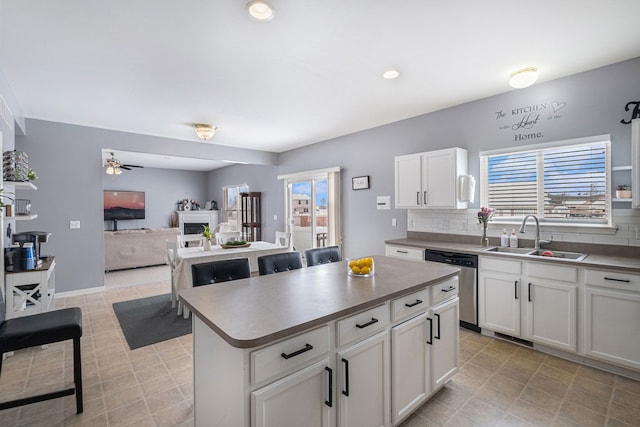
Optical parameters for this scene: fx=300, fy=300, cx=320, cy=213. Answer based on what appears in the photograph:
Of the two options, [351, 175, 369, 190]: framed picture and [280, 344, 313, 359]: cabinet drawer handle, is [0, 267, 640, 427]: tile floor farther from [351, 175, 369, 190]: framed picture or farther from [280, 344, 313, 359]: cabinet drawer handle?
[351, 175, 369, 190]: framed picture

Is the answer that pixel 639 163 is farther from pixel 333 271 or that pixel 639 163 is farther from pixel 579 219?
pixel 333 271

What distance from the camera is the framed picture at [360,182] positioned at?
497cm

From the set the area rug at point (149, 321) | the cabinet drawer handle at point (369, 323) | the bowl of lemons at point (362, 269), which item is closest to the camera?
the cabinet drawer handle at point (369, 323)

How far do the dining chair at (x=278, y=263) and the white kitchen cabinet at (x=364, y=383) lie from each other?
1089mm

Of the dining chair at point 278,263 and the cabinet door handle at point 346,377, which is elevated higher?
the dining chair at point 278,263

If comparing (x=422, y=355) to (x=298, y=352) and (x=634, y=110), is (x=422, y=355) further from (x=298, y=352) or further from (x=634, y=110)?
(x=634, y=110)

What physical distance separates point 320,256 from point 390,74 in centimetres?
189

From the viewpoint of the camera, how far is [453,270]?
7.34 ft

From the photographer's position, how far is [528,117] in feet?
10.7

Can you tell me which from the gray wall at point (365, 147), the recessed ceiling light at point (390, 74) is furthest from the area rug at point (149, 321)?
the recessed ceiling light at point (390, 74)

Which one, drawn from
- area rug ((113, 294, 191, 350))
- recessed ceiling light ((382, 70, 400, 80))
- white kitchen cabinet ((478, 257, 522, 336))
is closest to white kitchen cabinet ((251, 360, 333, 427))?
white kitchen cabinet ((478, 257, 522, 336))

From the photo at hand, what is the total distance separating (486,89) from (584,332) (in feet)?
8.29

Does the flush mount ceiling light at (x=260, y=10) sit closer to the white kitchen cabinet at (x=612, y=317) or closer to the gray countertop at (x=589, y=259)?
the gray countertop at (x=589, y=259)

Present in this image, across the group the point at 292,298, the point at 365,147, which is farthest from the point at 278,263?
the point at 365,147
